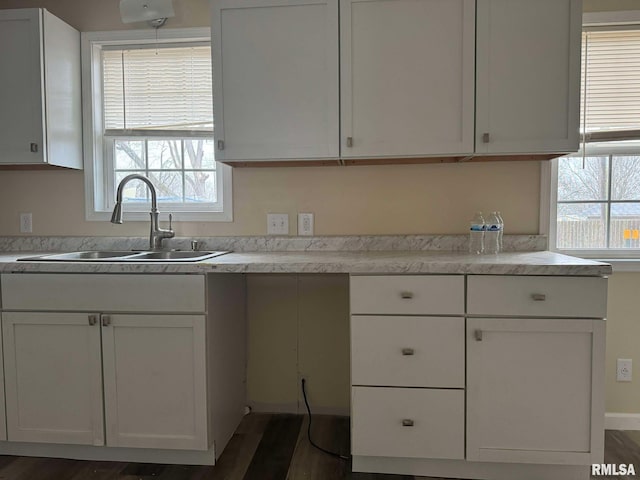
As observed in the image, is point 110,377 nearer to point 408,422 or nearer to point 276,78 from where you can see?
point 408,422

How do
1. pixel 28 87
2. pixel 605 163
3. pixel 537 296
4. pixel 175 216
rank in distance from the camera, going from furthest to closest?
pixel 175 216
pixel 605 163
pixel 28 87
pixel 537 296

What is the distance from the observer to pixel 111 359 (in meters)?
1.68

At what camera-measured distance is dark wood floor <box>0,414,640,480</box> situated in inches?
66.2

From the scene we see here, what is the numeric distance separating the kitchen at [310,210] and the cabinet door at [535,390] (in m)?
0.67

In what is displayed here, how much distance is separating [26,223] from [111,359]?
1.17m

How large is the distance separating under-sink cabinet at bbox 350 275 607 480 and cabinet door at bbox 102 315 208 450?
653 mm

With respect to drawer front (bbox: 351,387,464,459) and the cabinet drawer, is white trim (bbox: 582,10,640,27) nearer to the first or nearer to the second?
the cabinet drawer

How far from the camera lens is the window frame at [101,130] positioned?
7.22 ft

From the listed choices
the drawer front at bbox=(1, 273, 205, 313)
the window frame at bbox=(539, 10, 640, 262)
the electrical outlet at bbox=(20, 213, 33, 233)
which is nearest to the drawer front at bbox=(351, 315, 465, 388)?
the drawer front at bbox=(1, 273, 205, 313)

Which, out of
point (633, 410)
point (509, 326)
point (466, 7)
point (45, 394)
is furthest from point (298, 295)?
point (633, 410)

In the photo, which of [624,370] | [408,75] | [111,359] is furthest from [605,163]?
[111,359]

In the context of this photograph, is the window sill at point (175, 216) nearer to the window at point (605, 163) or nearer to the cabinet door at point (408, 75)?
the cabinet door at point (408, 75)

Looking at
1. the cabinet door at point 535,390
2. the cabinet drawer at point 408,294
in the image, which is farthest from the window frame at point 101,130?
the cabinet door at point 535,390

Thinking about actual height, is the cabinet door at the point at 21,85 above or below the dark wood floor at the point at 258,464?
above
